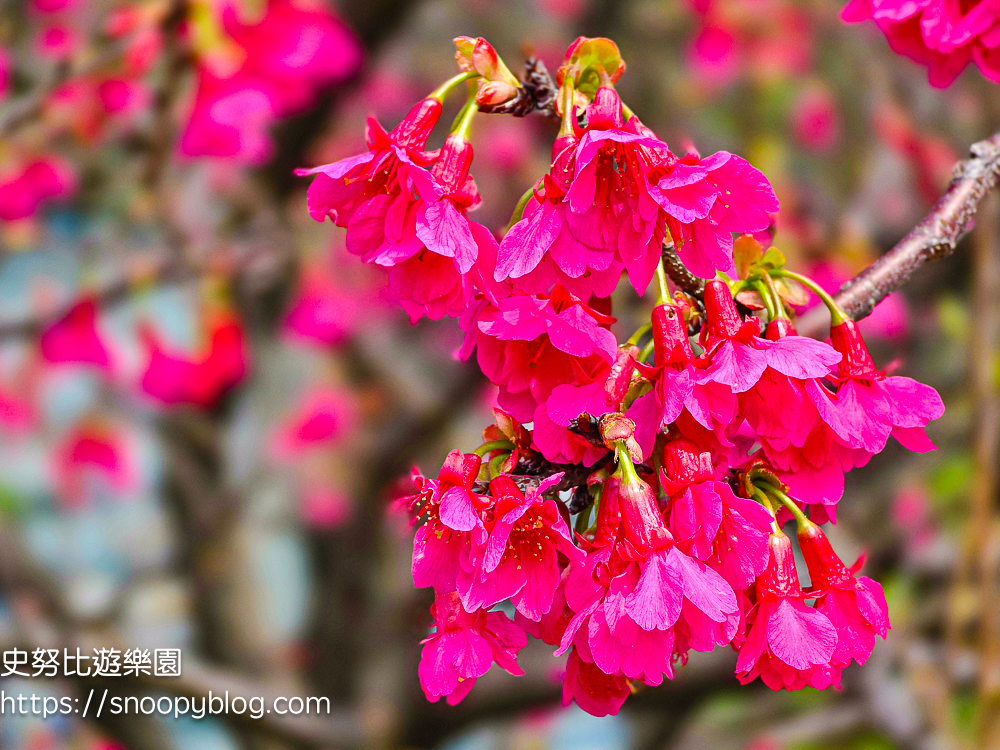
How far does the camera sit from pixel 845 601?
2.01 feet

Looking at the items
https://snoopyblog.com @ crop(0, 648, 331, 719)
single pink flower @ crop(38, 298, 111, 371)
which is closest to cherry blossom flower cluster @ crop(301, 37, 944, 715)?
https://snoopyblog.com @ crop(0, 648, 331, 719)

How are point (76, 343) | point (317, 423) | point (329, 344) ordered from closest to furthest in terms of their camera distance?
point (76, 343)
point (329, 344)
point (317, 423)

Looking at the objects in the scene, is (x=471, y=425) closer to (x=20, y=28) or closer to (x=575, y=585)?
(x=20, y=28)

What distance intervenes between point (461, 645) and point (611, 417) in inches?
8.2

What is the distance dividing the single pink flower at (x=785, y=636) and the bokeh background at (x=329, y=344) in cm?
142

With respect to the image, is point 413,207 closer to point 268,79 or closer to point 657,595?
point 657,595

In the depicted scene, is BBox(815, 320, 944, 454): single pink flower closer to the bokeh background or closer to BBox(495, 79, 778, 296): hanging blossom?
BBox(495, 79, 778, 296): hanging blossom

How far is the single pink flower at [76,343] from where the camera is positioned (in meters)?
2.83

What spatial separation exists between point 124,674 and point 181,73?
1.55 meters

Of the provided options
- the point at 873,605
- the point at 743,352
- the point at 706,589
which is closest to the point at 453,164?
the point at 743,352

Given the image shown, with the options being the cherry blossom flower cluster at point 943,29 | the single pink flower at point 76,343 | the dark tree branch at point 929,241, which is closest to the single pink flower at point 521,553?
the dark tree branch at point 929,241

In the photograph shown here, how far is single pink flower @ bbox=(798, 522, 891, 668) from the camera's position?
0.59 metres

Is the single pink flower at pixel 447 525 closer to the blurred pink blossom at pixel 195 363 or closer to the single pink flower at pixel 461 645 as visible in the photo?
the single pink flower at pixel 461 645

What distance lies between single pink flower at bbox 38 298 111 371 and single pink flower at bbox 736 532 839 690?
272 cm
